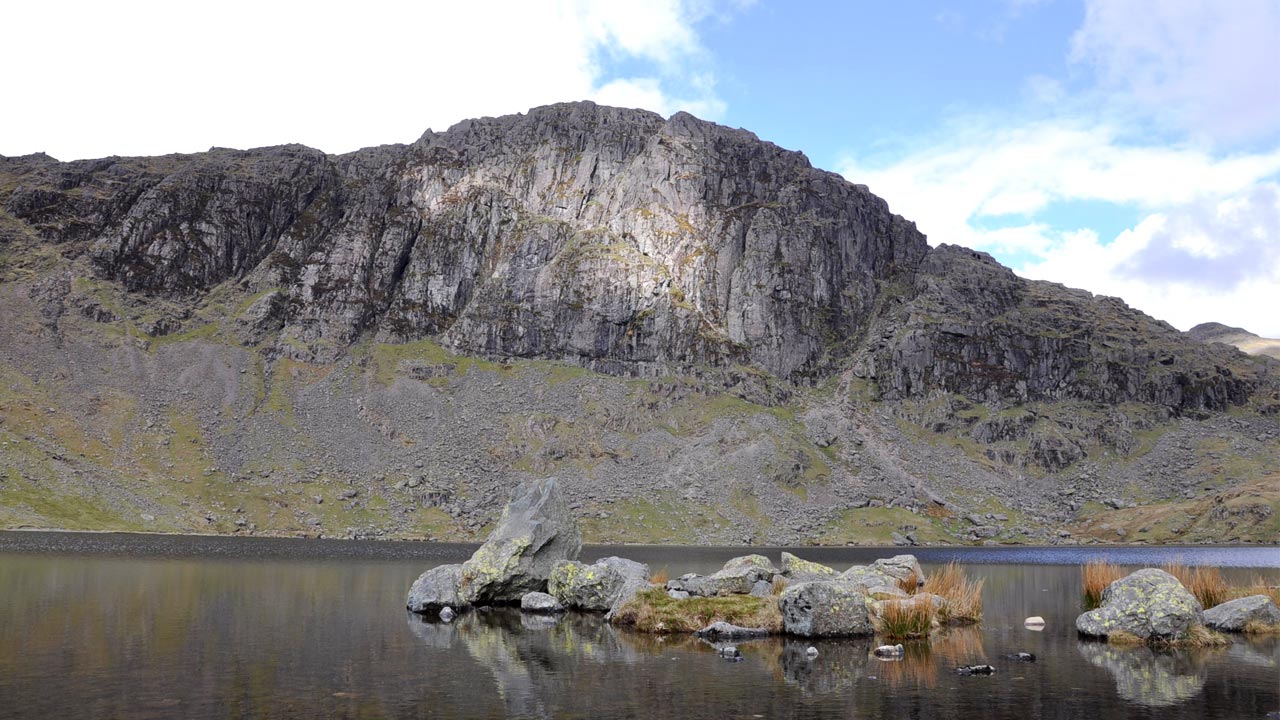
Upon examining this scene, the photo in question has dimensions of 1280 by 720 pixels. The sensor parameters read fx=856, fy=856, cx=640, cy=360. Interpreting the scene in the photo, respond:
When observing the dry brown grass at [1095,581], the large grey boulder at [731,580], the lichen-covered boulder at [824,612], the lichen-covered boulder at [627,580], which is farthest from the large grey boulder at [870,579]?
the lichen-covered boulder at [627,580]

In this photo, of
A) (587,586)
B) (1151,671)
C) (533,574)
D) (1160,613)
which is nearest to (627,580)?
(587,586)

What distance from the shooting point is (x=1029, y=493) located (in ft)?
651

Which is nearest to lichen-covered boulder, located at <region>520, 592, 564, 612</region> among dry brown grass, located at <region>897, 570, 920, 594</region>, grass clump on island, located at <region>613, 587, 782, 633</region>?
grass clump on island, located at <region>613, 587, 782, 633</region>

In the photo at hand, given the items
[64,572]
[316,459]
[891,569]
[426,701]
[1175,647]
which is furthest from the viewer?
[316,459]

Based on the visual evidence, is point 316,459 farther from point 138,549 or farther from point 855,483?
point 855,483

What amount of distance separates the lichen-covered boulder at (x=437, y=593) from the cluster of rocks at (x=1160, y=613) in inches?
1219

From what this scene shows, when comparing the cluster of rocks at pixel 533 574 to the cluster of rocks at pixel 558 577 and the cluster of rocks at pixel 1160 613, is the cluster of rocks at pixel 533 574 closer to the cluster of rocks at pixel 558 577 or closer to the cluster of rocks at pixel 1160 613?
the cluster of rocks at pixel 558 577

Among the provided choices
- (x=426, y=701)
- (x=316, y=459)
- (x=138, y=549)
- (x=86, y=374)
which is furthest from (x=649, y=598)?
(x=86, y=374)

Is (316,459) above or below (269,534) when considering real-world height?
above

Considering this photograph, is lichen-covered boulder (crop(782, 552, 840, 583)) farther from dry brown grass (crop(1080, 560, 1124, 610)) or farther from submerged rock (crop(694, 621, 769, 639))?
dry brown grass (crop(1080, 560, 1124, 610))

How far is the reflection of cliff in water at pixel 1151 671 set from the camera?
24125 millimetres

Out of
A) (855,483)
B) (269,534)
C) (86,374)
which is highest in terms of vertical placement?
(86,374)

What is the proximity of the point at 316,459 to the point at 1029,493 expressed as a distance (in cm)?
15878

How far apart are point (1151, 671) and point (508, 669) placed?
833 inches
